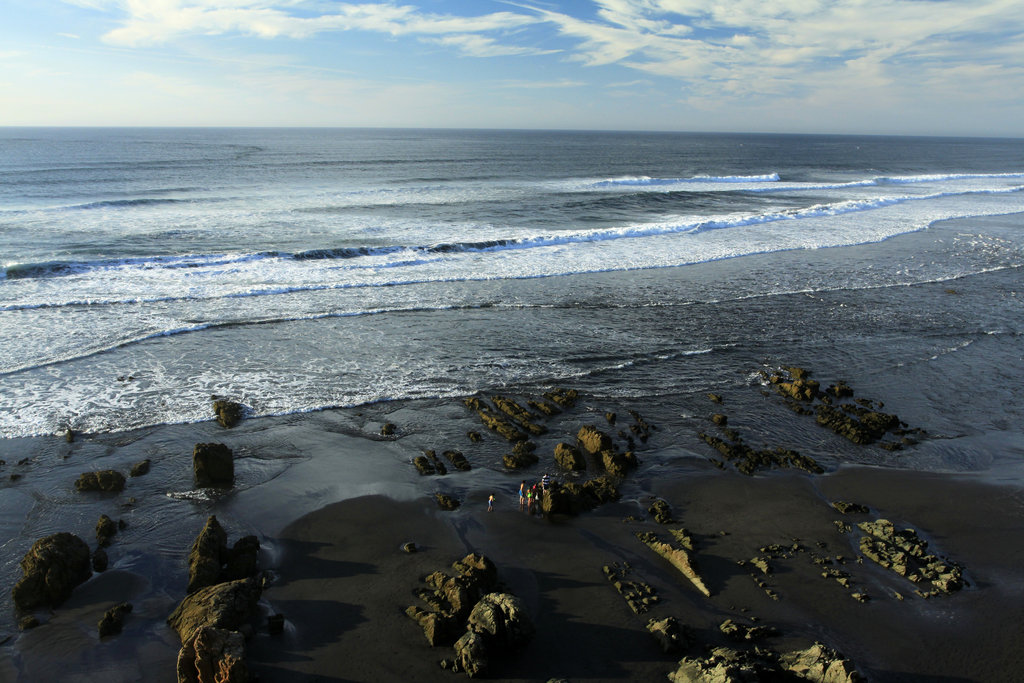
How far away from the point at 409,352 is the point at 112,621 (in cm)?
1037

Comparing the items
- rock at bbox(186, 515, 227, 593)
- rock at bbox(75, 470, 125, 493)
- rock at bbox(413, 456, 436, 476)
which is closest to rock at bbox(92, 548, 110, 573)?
rock at bbox(186, 515, 227, 593)

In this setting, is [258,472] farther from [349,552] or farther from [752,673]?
[752,673]

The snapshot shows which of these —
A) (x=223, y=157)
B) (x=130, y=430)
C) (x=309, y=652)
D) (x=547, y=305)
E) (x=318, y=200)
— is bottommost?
(x=309, y=652)

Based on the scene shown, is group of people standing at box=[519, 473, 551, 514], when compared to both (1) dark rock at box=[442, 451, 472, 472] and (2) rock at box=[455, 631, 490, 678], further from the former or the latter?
(2) rock at box=[455, 631, 490, 678]

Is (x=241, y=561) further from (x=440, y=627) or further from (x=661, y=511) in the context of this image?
(x=661, y=511)

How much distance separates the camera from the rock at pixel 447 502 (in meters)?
10.6

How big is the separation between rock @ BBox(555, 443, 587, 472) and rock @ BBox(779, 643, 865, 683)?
506 cm

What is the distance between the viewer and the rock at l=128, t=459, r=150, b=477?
11.3 metres

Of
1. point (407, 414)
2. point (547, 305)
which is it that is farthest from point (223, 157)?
point (407, 414)

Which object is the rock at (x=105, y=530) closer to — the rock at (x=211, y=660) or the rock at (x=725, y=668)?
the rock at (x=211, y=660)

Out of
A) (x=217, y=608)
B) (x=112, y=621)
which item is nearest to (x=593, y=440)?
(x=217, y=608)

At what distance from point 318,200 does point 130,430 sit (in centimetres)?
3532

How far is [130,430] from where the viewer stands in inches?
506

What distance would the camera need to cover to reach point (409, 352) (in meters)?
17.4
